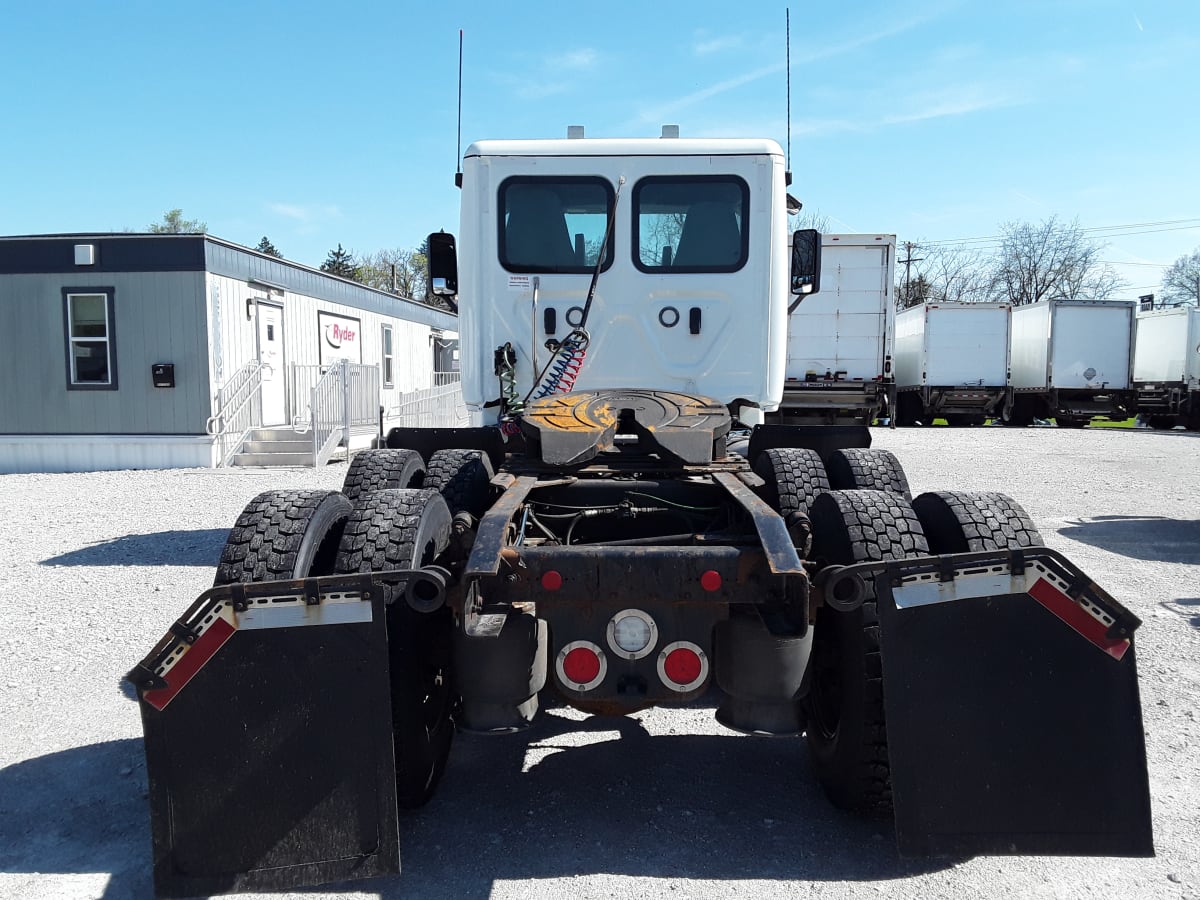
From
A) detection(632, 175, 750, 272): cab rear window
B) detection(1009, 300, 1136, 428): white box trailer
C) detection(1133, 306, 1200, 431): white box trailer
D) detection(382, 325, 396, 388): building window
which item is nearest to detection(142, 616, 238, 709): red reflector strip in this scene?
detection(632, 175, 750, 272): cab rear window

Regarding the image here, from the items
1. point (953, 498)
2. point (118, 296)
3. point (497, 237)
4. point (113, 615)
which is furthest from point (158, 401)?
point (953, 498)

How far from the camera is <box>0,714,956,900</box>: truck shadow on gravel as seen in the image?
283 centimetres

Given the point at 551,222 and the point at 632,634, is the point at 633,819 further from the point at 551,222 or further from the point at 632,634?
the point at 551,222

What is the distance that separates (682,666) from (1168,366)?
28.3 metres

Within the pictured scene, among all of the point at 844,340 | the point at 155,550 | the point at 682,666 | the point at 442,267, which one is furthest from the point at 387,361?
the point at 682,666

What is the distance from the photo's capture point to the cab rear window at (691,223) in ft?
18.2

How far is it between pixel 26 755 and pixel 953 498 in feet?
12.6

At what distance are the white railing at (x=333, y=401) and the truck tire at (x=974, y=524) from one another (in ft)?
41.6

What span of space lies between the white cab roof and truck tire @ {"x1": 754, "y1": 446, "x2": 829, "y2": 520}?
2197 millimetres

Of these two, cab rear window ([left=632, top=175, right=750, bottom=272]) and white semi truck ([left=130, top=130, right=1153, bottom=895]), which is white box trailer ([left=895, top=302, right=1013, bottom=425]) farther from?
white semi truck ([left=130, top=130, right=1153, bottom=895])

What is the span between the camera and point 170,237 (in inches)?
558

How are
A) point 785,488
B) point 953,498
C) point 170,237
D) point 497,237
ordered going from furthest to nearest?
point 170,237, point 497,237, point 785,488, point 953,498

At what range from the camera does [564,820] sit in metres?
3.17

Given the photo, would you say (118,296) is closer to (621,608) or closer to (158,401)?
(158,401)
